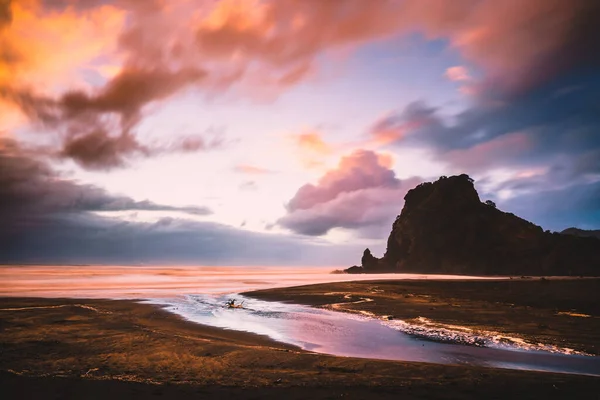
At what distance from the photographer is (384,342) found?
15969 millimetres

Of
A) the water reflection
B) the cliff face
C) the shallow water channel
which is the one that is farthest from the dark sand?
the cliff face

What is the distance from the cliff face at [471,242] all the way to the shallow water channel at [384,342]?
110347 mm

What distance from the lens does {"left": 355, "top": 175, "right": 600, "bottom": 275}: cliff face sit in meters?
110

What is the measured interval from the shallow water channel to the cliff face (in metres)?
110

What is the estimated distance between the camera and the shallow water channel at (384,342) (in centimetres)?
1251

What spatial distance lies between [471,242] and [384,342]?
12108cm

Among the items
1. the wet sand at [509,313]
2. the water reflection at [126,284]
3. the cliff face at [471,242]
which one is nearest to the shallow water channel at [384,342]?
the wet sand at [509,313]

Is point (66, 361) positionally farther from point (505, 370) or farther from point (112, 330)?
point (505, 370)

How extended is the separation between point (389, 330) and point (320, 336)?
434cm

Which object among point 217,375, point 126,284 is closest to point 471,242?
point 126,284

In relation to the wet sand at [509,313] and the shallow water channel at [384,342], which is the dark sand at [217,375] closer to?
the shallow water channel at [384,342]

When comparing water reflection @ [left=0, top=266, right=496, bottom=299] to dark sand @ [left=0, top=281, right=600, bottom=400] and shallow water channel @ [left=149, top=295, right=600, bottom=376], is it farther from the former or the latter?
dark sand @ [left=0, top=281, right=600, bottom=400]

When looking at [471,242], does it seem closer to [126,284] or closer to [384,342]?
[126,284]

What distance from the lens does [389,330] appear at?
1908 cm
